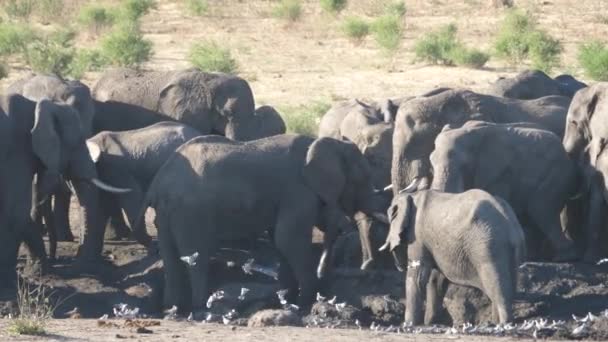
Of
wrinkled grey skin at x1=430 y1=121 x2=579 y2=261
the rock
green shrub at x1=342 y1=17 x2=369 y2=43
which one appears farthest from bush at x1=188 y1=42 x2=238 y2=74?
the rock

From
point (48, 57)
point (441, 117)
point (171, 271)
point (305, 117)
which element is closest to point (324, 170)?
point (171, 271)

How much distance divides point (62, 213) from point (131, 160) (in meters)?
1.02

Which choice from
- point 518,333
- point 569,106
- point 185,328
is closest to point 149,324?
point 185,328

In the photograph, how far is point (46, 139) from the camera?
51.1 ft

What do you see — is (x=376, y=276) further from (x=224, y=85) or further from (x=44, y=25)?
(x=44, y=25)

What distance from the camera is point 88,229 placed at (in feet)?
52.9

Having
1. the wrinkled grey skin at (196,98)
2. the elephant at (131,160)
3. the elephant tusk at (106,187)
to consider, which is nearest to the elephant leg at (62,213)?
the elephant at (131,160)

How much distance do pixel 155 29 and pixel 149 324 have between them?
62.8 feet

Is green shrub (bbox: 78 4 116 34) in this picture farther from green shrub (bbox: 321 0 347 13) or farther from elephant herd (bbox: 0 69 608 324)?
elephant herd (bbox: 0 69 608 324)

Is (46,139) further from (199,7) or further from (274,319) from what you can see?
(199,7)

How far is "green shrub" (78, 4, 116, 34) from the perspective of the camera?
32.1 m

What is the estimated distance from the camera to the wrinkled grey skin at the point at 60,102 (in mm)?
16961

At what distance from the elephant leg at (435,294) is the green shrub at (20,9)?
21015 millimetres

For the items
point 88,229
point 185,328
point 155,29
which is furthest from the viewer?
point 155,29
